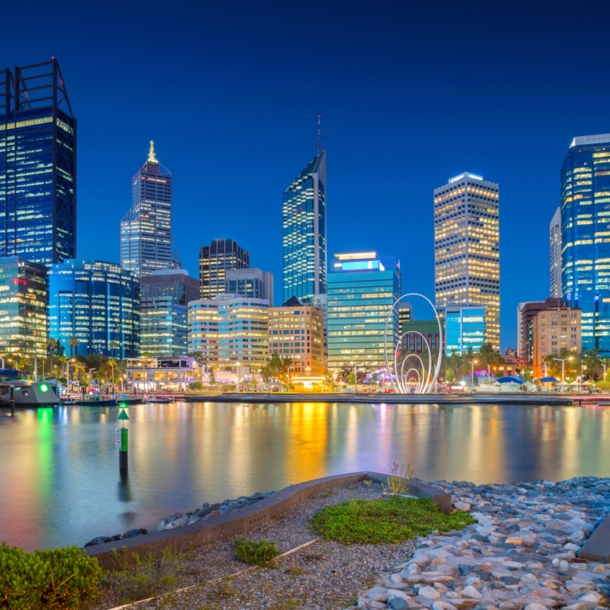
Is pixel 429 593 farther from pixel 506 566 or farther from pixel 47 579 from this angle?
pixel 47 579

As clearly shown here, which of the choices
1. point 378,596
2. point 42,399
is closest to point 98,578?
point 378,596

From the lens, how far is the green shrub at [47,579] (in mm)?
7117

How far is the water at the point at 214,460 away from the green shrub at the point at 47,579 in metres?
10.3

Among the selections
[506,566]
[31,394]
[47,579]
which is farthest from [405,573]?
[31,394]

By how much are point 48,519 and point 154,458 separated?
1600cm

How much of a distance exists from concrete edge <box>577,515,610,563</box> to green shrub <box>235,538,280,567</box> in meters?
5.34

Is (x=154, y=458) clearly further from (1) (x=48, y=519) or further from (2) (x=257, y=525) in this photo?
(2) (x=257, y=525)

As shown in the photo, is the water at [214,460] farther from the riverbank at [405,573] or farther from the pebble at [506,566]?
the pebble at [506,566]

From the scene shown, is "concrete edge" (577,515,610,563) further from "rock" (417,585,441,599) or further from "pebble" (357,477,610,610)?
"rock" (417,585,441,599)

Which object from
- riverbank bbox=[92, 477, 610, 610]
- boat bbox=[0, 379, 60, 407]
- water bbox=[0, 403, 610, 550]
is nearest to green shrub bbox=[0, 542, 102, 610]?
riverbank bbox=[92, 477, 610, 610]

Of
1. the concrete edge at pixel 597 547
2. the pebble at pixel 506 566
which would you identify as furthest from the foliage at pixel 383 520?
the concrete edge at pixel 597 547

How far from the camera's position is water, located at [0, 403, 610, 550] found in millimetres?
21516

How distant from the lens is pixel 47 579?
7430mm

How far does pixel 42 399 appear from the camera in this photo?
10031 cm
